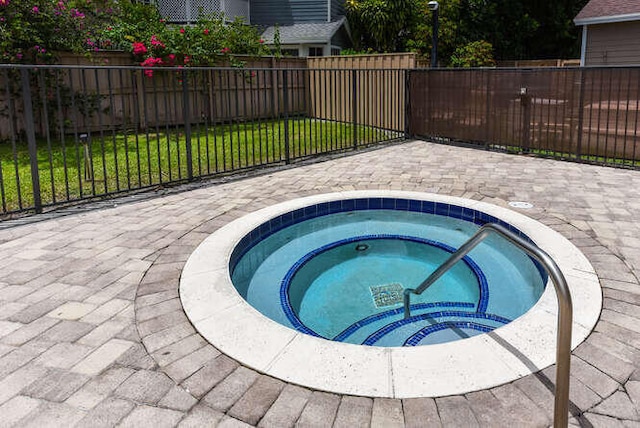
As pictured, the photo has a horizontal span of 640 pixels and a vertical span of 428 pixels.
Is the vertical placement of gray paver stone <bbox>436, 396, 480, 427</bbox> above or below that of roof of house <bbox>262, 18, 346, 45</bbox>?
below

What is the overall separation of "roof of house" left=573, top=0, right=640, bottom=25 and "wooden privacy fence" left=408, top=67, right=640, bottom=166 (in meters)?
6.29

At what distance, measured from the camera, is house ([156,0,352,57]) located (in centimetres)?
1773

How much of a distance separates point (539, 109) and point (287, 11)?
1414 cm

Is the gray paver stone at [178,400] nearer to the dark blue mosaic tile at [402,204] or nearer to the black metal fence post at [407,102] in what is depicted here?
the dark blue mosaic tile at [402,204]

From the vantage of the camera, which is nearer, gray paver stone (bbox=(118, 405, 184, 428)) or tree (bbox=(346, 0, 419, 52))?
gray paver stone (bbox=(118, 405, 184, 428))

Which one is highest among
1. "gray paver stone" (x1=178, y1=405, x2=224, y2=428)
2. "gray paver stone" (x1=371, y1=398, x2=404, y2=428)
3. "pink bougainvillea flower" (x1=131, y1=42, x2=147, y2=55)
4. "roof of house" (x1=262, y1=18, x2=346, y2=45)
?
"roof of house" (x1=262, y1=18, x2=346, y2=45)

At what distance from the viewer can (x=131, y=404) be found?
2.03 meters

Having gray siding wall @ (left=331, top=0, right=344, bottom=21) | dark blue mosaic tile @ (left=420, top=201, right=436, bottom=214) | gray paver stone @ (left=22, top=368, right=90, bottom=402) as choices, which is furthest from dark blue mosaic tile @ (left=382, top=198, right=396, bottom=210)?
gray siding wall @ (left=331, top=0, right=344, bottom=21)

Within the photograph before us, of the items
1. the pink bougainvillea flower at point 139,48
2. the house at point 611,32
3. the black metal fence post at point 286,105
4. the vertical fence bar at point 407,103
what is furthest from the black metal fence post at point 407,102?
the house at point 611,32

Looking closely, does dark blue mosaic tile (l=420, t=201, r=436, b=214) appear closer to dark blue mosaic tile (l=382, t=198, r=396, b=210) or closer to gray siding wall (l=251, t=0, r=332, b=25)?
dark blue mosaic tile (l=382, t=198, r=396, b=210)

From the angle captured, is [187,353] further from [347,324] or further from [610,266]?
[610,266]

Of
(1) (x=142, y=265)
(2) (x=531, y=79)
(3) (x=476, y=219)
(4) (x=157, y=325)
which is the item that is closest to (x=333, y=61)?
(2) (x=531, y=79)

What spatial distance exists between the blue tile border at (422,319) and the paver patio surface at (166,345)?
0.76 metres

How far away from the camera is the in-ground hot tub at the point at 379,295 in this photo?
2.28 m
